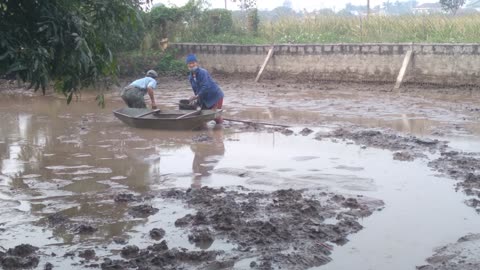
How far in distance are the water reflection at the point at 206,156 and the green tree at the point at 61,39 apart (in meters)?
4.74

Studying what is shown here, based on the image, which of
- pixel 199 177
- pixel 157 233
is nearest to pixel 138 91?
pixel 199 177

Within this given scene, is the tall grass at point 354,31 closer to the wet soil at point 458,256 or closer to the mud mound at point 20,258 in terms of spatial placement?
the wet soil at point 458,256

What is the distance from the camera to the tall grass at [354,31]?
71.1ft

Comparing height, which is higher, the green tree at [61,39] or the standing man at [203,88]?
the green tree at [61,39]

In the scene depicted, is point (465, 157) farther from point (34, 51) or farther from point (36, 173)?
point (34, 51)

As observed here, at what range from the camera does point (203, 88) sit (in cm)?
1309

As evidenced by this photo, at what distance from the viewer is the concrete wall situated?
1877 cm

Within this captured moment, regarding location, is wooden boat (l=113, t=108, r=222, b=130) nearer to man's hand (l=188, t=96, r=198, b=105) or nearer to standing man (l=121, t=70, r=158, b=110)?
man's hand (l=188, t=96, r=198, b=105)

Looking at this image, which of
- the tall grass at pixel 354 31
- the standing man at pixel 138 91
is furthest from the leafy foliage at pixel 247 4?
A: the standing man at pixel 138 91

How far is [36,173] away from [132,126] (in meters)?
4.08

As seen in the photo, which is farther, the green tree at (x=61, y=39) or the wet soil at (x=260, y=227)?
the wet soil at (x=260, y=227)

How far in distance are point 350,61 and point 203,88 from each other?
29.6 feet

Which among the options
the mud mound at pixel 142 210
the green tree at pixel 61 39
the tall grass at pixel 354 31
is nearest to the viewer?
the green tree at pixel 61 39

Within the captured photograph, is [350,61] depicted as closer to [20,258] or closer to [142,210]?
[142,210]
